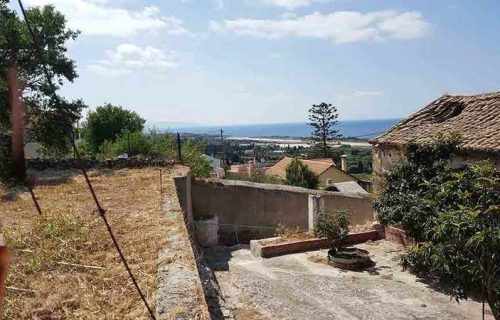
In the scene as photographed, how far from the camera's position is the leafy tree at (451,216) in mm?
5582

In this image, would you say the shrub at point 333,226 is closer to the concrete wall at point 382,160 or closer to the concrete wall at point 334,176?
the concrete wall at point 382,160

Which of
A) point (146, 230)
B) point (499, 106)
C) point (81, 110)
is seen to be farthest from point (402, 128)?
point (81, 110)

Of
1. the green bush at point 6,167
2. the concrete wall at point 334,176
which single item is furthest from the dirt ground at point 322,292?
the concrete wall at point 334,176

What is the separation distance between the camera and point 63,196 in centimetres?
876

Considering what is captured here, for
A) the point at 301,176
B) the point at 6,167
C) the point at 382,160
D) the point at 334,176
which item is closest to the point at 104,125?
the point at 301,176

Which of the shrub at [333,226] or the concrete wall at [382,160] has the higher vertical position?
the concrete wall at [382,160]

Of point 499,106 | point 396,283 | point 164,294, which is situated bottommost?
point 396,283

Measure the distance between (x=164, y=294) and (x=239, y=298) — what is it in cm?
430

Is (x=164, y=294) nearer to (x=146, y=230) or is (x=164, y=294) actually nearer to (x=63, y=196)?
(x=146, y=230)

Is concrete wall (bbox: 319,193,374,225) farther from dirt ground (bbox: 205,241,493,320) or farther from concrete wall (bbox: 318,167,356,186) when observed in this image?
concrete wall (bbox: 318,167,356,186)

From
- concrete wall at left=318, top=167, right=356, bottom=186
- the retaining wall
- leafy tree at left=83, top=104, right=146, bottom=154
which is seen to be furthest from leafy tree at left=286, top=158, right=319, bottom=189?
the retaining wall

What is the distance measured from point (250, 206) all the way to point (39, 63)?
27.0 ft

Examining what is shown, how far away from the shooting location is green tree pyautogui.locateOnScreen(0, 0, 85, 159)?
47.6 feet

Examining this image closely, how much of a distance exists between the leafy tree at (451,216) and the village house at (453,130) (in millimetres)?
536
